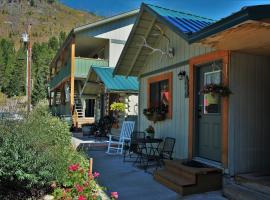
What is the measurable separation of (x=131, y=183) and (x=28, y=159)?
7.80 feet

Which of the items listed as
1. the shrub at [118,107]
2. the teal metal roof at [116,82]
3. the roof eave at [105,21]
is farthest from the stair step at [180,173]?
the roof eave at [105,21]

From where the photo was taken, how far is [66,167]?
5.74 meters

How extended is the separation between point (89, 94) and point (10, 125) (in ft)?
43.2

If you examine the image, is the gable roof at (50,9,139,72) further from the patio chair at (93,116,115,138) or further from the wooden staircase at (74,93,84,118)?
the patio chair at (93,116,115,138)

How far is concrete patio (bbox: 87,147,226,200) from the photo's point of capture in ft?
19.6

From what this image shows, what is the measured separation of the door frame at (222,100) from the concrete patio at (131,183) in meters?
1.01

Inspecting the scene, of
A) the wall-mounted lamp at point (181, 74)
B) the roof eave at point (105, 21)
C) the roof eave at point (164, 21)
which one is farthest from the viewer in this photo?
the roof eave at point (105, 21)

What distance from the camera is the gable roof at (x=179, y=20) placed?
7.00 m

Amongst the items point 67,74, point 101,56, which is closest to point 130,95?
point 67,74

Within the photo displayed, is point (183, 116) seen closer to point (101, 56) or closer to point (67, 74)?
point (67, 74)

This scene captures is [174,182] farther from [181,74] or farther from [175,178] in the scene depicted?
[181,74]

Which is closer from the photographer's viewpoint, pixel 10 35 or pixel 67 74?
pixel 67 74

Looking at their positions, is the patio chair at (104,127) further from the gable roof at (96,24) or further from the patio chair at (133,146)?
the gable roof at (96,24)

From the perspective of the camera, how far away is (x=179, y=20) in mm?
7902
